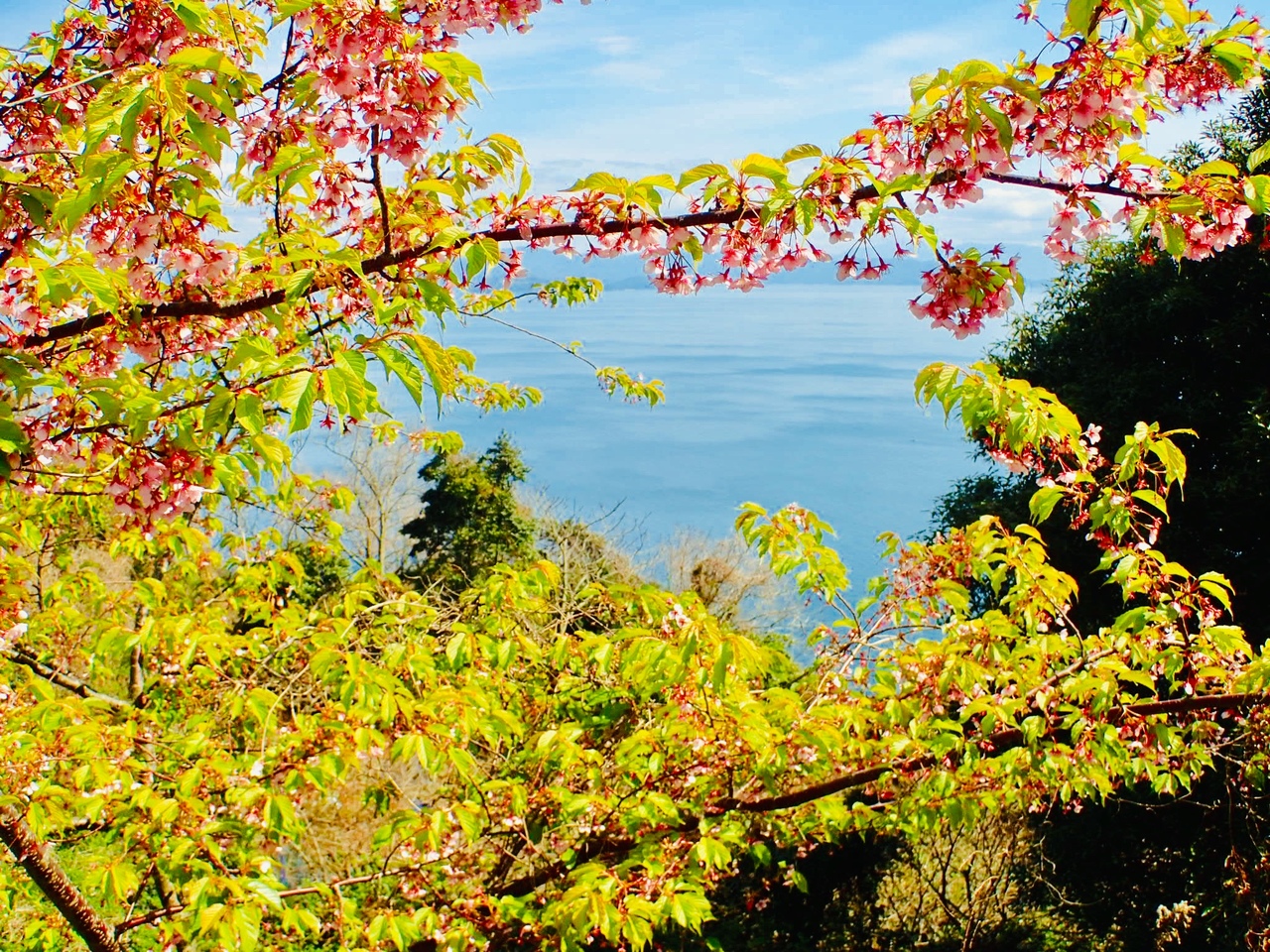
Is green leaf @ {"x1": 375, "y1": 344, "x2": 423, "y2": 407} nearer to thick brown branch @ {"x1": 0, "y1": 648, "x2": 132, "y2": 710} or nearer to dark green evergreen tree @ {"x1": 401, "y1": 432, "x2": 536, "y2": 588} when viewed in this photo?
thick brown branch @ {"x1": 0, "y1": 648, "x2": 132, "y2": 710}

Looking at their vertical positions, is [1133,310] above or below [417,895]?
above

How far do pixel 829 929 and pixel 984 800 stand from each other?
3.59 meters

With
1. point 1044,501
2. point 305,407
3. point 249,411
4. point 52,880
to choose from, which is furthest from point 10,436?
point 1044,501

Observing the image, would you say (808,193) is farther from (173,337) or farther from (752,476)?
(752,476)

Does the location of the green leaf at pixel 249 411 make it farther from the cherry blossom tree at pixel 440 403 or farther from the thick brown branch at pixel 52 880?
the thick brown branch at pixel 52 880

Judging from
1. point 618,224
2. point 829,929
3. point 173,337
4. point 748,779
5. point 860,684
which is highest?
point 618,224

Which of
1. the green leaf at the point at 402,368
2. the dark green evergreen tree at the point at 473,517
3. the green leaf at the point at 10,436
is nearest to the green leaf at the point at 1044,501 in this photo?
the green leaf at the point at 402,368

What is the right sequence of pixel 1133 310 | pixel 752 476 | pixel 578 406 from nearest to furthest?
pixel 1133 310
pixel 752 476
pixel 578 406

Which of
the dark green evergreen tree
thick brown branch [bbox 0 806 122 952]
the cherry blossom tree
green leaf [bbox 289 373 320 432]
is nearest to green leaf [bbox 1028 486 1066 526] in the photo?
the cherry blossom tree

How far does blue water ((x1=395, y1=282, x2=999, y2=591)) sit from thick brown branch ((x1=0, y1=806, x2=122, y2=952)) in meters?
8.18

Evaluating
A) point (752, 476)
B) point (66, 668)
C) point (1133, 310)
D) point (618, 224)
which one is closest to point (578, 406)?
point (752, 476)

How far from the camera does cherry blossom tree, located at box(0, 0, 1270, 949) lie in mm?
1327

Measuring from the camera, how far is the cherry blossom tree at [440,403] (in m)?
1.33

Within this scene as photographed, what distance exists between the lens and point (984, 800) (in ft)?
8.59
